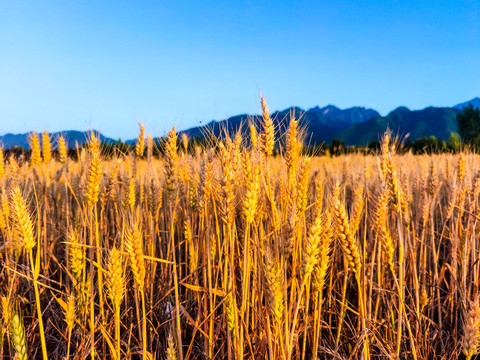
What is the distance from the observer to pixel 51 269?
3.01 metres

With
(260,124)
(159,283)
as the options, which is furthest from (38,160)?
(260,124)

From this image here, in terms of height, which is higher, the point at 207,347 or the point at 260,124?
the point at 260,124

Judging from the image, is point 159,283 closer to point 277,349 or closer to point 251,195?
point 277,349

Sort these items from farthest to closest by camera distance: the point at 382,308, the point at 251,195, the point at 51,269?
the point at 51,269 → the point at 382,308 → the point at 251,195

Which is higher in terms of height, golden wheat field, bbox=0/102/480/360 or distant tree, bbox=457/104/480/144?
distant tree, bbox=457/104/480/144

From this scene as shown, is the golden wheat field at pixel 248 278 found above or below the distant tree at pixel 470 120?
below

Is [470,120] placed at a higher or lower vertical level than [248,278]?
higher

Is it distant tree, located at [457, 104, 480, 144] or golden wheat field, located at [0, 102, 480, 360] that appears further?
distant tree, located at [457, 104, 480, 144]

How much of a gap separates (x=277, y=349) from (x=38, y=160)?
2964 mm

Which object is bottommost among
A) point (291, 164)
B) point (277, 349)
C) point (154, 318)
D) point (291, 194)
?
point (154, 318)

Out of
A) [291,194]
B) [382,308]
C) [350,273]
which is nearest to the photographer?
[291,194]

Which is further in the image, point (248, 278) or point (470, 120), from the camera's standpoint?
point (470, 120)

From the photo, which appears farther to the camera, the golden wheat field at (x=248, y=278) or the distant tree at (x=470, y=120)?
the distant tree at (x=470, y=120)

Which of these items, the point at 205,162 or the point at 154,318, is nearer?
the point at 205,162
